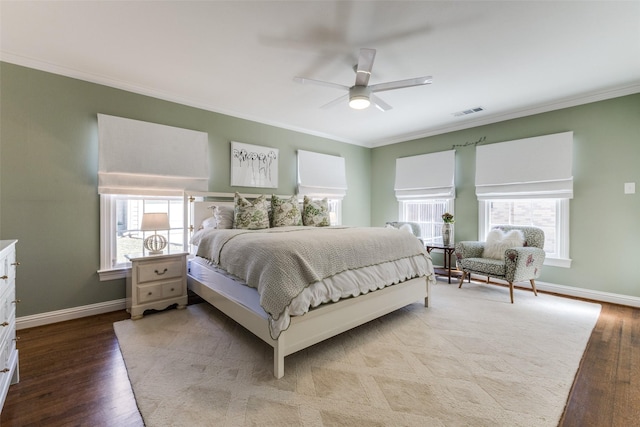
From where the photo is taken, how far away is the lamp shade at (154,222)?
2986mm

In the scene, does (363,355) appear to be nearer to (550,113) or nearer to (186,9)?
(186,9)

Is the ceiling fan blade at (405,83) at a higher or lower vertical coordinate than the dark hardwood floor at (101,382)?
higher

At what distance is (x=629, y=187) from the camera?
3326 millimetres

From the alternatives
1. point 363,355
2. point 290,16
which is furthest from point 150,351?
point 290,16

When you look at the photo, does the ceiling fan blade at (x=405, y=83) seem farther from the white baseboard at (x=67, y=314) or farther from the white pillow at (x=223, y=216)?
the white baseboard at (x=67, y=314)

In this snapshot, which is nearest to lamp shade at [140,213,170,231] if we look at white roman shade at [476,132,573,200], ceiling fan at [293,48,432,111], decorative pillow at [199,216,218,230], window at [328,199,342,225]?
decorative pillow at [199,216,218,230]

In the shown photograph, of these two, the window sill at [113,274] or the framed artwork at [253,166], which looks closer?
the window sill at [113,274]

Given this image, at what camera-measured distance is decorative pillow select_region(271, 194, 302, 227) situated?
372cm

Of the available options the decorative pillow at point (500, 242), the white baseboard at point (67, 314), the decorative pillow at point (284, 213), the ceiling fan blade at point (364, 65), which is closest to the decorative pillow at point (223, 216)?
the decorative pillow at point (284, 213)

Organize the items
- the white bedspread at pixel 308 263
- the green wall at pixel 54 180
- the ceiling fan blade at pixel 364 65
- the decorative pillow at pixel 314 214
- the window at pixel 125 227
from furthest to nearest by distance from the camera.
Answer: the decorative pillow at pixel 314 214, the window at pixel 125 227, the green wall at pixel 54 180, the ceiling fan blade at pixel 364 65, the white bedspread at pixel 308 263

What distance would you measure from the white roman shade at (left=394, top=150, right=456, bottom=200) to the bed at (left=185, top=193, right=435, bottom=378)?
7.10 feet

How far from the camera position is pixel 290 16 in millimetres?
2080

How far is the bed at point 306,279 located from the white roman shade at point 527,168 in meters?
2.08

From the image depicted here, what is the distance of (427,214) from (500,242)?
1561mm
